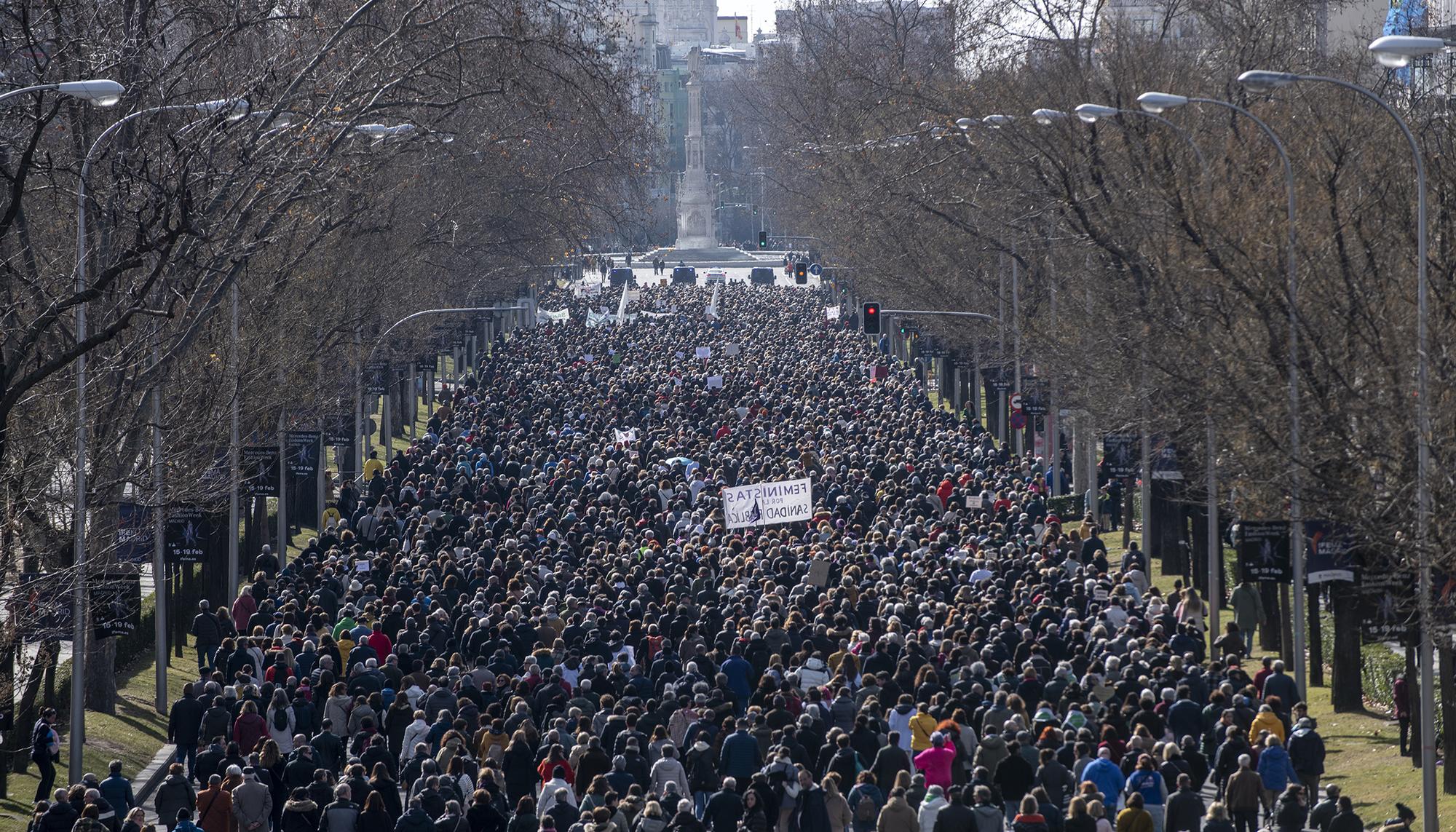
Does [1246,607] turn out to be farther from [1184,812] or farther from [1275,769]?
[1184,812]

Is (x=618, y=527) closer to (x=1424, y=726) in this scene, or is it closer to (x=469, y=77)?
(x=469, y=77)

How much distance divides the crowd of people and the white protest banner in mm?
286

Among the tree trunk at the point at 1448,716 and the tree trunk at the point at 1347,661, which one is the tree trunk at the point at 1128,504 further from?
the tree trunk at the point at 1448,716

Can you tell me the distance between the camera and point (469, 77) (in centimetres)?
3209

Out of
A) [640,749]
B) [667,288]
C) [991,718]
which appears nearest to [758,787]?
[640,749]

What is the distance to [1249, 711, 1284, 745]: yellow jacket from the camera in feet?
60.2

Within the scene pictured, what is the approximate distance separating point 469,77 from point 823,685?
14.7 metres

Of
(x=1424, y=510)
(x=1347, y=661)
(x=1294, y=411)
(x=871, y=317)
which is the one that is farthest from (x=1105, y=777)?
(x=871, y=317)

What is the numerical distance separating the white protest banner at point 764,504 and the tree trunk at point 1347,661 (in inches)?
332

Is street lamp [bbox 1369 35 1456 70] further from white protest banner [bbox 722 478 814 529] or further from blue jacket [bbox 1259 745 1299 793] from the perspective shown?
white protest banner [bbox 722 478 814 529]

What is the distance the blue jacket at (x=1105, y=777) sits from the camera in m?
16.8

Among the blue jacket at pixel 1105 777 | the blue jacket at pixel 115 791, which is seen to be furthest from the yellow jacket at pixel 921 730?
the blue jacket at pixel 115 791

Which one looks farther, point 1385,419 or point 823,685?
point 823,685

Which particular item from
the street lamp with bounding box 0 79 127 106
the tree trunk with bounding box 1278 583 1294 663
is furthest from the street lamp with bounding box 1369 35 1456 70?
the tree trunk with bounding box 1278 583 1294 663
